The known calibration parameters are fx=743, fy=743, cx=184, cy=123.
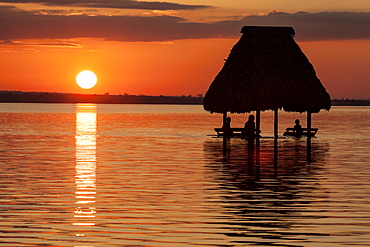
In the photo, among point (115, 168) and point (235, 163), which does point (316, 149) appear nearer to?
point (235, 163)

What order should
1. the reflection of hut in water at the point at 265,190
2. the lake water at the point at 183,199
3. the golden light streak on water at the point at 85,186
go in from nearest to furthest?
the lake water at the point at 183,199, the reflection of hut in water at the point at 265,190, the golden light streak on water at the point at 85,186

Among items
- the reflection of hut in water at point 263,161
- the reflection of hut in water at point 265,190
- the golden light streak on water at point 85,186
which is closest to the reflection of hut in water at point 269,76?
the reflection of hut in water at point 263,161

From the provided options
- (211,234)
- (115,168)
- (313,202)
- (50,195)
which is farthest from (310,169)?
(211,234)

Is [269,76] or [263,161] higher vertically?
[269,76]

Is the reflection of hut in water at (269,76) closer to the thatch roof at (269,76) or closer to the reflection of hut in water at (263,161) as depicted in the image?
the thatch roof at (269,76)

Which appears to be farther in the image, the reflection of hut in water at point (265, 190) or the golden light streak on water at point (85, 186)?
the golden light streak on water at point (85, 186)

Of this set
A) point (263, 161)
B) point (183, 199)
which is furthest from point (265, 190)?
point (263, 161)

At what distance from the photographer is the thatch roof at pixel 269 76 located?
2844cm

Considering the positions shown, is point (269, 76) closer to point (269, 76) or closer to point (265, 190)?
point (269, 76)

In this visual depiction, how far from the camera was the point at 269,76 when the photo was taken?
28.7 metres

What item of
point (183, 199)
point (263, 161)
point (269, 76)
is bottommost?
point (183, 199)

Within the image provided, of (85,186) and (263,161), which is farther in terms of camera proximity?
(263,161)

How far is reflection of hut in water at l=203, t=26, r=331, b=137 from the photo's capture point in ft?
93.3

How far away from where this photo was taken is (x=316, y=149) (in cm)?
3469
